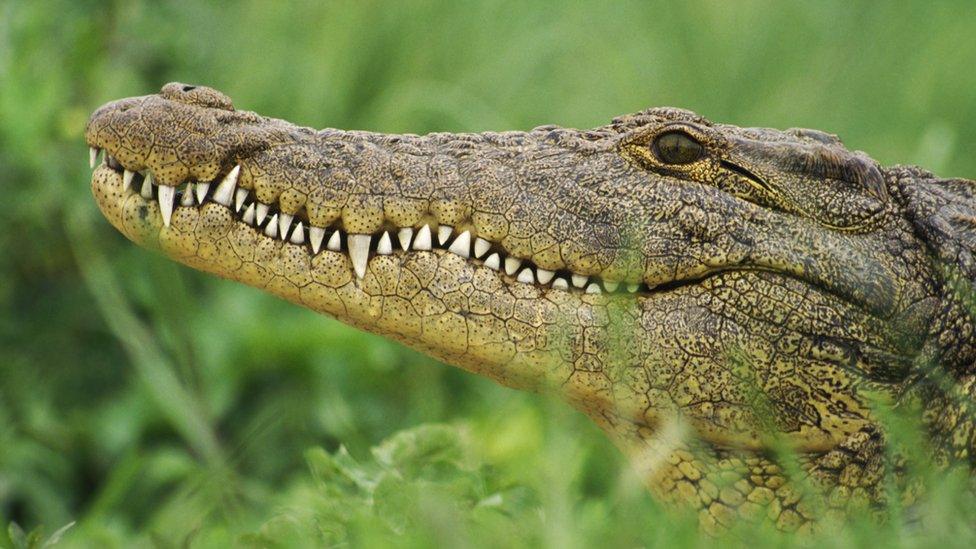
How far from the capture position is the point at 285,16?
259 inches

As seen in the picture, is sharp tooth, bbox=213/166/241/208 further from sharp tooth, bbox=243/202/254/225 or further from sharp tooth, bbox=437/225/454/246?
sharp tooth, bbox=437/225/454/246

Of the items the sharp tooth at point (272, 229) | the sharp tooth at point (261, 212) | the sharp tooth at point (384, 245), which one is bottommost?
the sharp tooth at point (272, 229)

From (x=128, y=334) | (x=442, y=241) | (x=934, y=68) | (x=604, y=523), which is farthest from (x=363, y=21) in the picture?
(x=604, y=523)

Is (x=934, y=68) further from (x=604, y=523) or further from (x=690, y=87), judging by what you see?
(x=604, y=523)

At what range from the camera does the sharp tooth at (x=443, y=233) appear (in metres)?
2.77

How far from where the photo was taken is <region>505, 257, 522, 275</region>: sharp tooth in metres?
2.77

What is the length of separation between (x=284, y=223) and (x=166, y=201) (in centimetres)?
28

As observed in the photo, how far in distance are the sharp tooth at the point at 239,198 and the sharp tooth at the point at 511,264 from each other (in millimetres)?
622

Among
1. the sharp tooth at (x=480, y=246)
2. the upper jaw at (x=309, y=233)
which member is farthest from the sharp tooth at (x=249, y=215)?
the sharp tooth at (x=480, y=246)

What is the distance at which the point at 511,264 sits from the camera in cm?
277

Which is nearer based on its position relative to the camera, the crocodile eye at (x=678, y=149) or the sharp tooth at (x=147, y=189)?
the sharp tooth at (x=147, y=189)

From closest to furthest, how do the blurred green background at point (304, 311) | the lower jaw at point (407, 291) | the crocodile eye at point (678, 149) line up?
the lower jaw at point (407, 291) < the blurred green background at point (304, 311) < the crocodile eye at point (678, 149)

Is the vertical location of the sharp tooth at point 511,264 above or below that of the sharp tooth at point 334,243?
above

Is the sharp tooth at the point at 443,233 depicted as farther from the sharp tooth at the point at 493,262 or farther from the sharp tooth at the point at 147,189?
the sharp tooth at the point at 147,189
